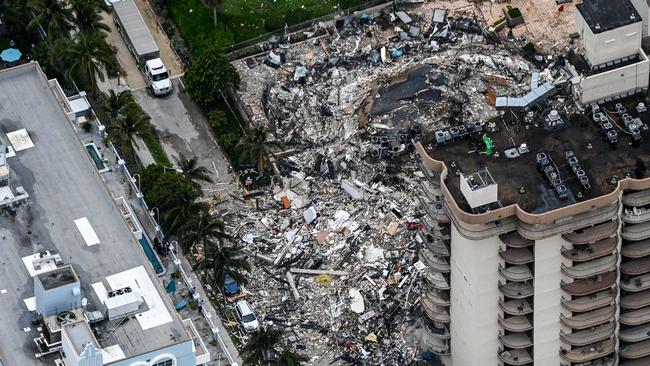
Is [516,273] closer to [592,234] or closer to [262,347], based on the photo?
[592,234]

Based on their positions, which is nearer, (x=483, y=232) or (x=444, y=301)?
(x=483, y=232)

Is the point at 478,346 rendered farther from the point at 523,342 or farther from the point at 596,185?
the point at 596,185

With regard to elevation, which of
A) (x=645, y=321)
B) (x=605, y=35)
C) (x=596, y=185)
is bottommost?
(x=645, y=321)

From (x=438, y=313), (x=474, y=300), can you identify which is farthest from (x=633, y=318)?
(x=438, y=313)

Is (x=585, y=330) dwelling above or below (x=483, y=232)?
below

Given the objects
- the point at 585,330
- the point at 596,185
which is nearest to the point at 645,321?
the point at 585,330

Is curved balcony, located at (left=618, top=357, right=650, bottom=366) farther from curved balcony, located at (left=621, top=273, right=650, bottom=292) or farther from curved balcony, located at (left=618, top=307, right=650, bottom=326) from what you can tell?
curved balcony, located at (left=621, top=273, right=650, bottom=292)
